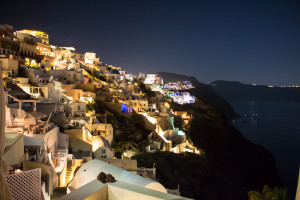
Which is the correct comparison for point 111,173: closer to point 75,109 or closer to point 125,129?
point 75,109

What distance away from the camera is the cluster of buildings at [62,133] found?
25.9ft

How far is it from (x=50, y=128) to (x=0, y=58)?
47.5 ft

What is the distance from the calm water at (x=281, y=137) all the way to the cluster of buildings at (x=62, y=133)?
41241 millimetres

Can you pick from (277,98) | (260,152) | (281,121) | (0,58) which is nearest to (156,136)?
(0,58)

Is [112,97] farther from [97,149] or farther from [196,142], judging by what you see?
[196,142]

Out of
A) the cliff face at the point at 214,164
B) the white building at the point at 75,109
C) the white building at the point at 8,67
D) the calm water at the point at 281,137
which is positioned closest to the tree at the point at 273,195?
the cliff face at the point at 214,164

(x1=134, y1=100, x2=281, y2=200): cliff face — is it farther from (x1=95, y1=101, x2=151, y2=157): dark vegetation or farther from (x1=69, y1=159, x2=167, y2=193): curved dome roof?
(x1=69, y1=159, x2=167, y2=193): curved dome roof

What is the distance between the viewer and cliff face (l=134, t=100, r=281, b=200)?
28734 mm

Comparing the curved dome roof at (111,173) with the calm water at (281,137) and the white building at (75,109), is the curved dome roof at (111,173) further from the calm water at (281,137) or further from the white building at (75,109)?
the calm water at (281,137)

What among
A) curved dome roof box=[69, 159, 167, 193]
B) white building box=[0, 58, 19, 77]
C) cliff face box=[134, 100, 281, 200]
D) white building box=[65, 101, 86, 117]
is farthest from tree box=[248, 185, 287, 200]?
white building box=[0, 58, 19, 77]

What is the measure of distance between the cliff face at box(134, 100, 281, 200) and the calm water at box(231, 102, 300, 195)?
19.7 ft

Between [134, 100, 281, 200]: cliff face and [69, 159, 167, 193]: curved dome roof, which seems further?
[134, 100, 281, 200]: cliff face

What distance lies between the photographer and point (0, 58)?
79.5 feet

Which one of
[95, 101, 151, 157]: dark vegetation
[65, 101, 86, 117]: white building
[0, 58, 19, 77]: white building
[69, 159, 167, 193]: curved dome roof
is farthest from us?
[95, 101, 151, 157]: dark vegetation
